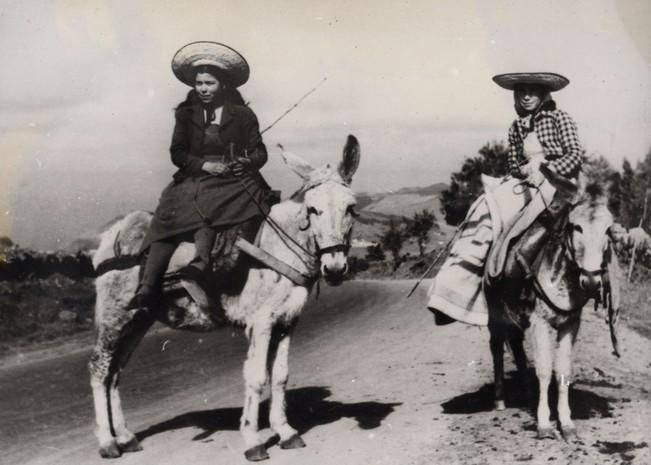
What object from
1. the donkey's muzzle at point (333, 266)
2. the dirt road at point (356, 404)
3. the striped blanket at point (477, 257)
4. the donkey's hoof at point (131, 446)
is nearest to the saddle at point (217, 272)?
the dirt road at point (356, 404)

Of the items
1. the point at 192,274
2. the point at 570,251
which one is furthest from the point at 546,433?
the point at 192,274

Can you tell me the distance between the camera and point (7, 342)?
13.5 m

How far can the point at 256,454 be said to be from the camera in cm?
655

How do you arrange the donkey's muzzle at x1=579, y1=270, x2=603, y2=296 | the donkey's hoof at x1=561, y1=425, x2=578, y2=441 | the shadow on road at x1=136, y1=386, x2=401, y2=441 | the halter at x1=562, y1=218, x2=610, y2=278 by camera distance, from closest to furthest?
the donkey's muzzle at x1=579, y1=270, x2=603, y2=296 < the halter at x1=562, y1=218, x2=610, y2=278 < the donkey's hoof at x1=561, y1=425, x2=578, y2=441 < the shadow on road at x1=136, y1=386, x2=401, y2=441

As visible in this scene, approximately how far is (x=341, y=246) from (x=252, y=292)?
1068 mm

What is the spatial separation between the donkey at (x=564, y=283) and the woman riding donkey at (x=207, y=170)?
262 cm

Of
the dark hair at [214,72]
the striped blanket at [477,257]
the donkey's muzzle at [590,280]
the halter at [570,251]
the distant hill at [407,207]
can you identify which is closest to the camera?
the donkey's muzzle at [590,280]

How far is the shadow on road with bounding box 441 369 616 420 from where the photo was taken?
7.36 m

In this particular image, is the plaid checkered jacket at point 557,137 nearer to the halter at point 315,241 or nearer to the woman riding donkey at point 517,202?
the woman riding donkey at point 517,202

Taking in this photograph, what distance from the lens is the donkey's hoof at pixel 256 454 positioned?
21.5 feet

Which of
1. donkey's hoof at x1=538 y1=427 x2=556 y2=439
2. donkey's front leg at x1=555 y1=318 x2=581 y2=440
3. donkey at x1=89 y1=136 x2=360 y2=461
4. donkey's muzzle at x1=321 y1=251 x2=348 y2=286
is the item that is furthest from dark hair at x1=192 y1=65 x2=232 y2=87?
donkey's hoof at x1=538 y1=427 x2=556 y2=439

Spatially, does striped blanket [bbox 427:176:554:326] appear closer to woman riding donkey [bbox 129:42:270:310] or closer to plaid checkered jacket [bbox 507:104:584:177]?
plaid checkered jacket [bbox 507:104:584:177]

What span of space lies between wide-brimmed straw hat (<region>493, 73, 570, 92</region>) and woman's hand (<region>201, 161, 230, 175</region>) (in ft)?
9.30

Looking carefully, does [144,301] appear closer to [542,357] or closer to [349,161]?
[349,161]
